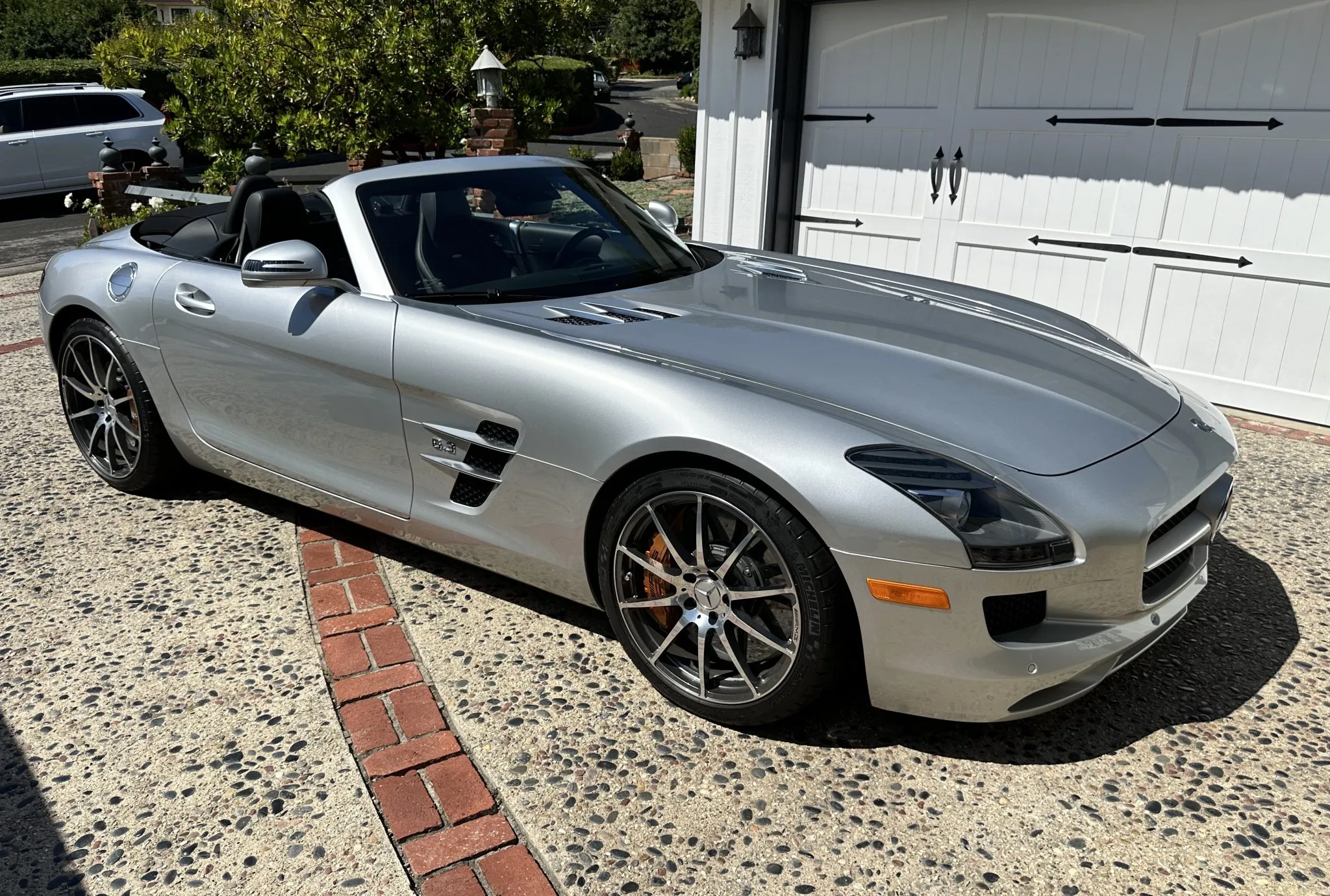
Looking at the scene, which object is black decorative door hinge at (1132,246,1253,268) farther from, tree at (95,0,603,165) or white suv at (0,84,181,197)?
white suv at (0,84,181,197)

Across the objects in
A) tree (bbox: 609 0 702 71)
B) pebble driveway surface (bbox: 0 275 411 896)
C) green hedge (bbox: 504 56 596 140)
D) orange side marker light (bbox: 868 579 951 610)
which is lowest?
pebble driveway surface (bbox: 0 275 411 896)

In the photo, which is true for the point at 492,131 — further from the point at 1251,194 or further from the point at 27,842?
the point at 27,842

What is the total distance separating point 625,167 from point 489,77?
993cm

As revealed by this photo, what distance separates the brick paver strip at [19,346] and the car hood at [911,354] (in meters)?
5.58

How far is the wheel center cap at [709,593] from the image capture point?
2.73m

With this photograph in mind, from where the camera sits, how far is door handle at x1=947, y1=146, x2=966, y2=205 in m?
6.77

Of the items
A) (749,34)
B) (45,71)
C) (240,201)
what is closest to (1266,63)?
(749,34)

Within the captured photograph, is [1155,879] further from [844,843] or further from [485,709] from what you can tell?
[485,709]

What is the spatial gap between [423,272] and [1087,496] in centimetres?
218

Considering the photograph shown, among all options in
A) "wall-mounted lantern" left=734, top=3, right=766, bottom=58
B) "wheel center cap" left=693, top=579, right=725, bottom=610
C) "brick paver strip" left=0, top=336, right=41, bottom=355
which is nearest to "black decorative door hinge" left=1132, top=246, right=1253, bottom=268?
"wall-mounted lantern" left=734, top=3, right=766, bottom=58

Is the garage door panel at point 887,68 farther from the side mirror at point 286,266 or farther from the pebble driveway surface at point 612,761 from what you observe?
the side mirror at point 286,266

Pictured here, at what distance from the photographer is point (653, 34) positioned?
58656mm

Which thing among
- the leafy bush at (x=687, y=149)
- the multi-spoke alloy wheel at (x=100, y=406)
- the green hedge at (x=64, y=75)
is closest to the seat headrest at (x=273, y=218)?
the multi-spoke alloy wheel at (x=100, y=406)

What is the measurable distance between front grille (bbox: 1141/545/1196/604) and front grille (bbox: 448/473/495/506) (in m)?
1.82
